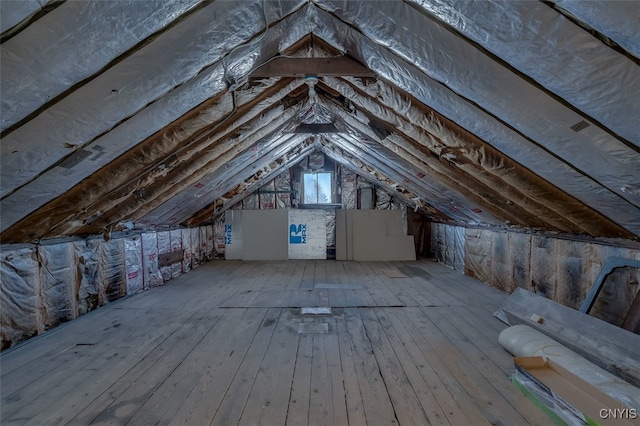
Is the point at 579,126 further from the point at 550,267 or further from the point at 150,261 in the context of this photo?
the point at 150,261

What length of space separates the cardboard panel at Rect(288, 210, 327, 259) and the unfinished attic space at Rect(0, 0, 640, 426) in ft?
9.53

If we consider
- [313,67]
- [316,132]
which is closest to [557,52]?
[313,67]

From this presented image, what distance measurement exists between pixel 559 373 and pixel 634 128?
5.10 ft

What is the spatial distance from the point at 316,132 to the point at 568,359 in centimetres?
377

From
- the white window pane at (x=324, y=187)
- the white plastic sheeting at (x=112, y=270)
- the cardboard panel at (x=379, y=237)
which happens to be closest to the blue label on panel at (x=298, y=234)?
the white window pane at (x=324, y=187)

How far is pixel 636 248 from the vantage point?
8.60 ft

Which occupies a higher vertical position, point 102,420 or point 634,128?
point 634,128

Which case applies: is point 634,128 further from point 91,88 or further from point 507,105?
point 91,88

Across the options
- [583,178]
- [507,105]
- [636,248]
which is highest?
[507,105]

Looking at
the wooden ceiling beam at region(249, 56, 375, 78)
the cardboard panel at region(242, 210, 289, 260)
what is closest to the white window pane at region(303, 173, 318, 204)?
the cardboard panel at region(242, 210, 289, 260)

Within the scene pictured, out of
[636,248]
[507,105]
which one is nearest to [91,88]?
[507,105]

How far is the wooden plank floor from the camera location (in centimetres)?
179

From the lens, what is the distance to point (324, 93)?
3652 millimetres

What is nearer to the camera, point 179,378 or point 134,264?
point 179,378
